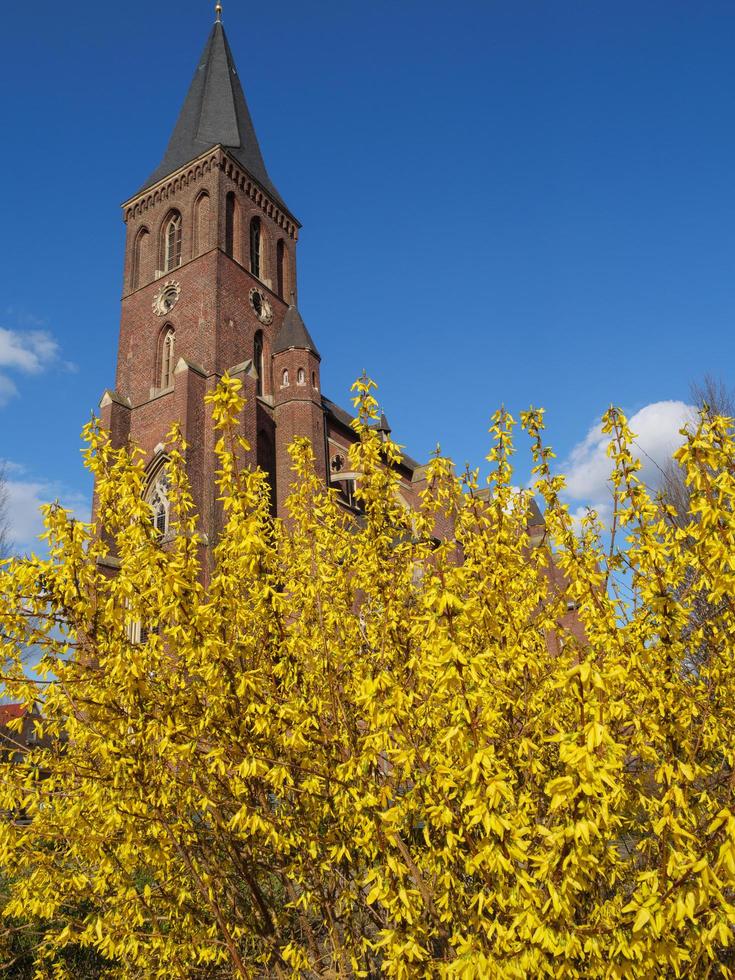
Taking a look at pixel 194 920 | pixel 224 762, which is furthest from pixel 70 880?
pixel 224 762

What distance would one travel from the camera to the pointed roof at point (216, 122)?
2695 centimetres

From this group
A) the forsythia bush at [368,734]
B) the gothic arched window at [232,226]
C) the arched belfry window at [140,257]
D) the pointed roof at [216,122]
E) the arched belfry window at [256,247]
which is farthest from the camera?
the pointed roof at [216,122]

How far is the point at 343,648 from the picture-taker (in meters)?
4.41

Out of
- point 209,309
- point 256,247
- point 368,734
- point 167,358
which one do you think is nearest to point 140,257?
point 256,247

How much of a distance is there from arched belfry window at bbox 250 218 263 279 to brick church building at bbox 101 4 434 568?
5 cm

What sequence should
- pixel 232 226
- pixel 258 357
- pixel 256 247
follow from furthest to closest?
pixel 256 247 → pixel 232 226 → pixel 258 357

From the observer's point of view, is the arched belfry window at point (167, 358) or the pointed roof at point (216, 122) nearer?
the arched belfry window at point (167, 358)

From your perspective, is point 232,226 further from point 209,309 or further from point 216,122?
point 216,122

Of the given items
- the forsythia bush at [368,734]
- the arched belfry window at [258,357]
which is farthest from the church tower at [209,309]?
the forsythia bush at [368,734]

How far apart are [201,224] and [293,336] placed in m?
5.51

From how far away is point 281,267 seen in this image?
27984 millimetres

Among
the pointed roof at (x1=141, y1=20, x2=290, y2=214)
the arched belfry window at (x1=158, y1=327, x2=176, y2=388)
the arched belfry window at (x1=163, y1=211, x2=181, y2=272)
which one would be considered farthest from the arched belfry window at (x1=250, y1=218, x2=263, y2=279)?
the arched belfry window at (x1=158, y1=327, x2=176, y2=388)

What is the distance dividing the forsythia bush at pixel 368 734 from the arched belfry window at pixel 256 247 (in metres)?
23.7

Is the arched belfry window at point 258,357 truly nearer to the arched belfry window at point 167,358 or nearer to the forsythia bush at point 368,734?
the arched belfry window at point 167,358
